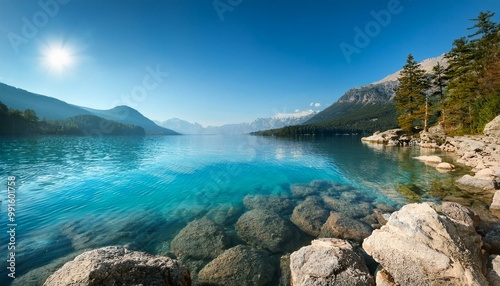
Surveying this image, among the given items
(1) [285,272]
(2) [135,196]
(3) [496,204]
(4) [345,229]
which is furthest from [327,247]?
(2) [135,196]

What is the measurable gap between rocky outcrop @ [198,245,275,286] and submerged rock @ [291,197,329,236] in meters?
3.65

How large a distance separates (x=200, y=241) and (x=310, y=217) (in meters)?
6.56

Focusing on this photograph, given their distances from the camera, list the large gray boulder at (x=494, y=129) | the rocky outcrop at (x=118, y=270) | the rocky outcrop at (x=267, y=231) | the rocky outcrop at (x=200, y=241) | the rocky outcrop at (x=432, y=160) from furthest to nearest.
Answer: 1. the rocky outcrop at (x=432, y=160)
2. the large gray boulder at (x=494, y=129)
3. the rocky outcrop at (x=267, y=231)
4. the rocky outcrop at (x=200, y=241)
5. the rocky outcrop at (x=118, y=270)

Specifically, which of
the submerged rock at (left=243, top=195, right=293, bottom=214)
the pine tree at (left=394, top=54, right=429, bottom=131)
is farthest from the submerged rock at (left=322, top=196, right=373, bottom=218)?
the pine tree at (left=394, top=54, right=429, bottom=131)

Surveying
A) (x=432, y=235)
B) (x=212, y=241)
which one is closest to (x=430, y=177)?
(x=432, y=235)

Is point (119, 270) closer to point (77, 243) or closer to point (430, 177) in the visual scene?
point (77, 243)

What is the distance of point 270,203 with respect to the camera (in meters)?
15.1

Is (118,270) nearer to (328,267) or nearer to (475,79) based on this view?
(328,267)

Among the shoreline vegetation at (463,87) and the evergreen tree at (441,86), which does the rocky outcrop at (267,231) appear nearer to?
the shoreline vegetation at (463,87)

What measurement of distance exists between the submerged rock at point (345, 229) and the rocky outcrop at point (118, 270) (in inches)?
294

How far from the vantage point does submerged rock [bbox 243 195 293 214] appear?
14091 mm

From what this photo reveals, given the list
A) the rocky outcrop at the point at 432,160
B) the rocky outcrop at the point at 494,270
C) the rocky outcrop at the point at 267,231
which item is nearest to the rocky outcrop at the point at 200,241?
the rocky outcrop at the point at 267,231

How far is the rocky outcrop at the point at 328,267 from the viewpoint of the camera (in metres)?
5.65

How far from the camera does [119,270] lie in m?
5.02
